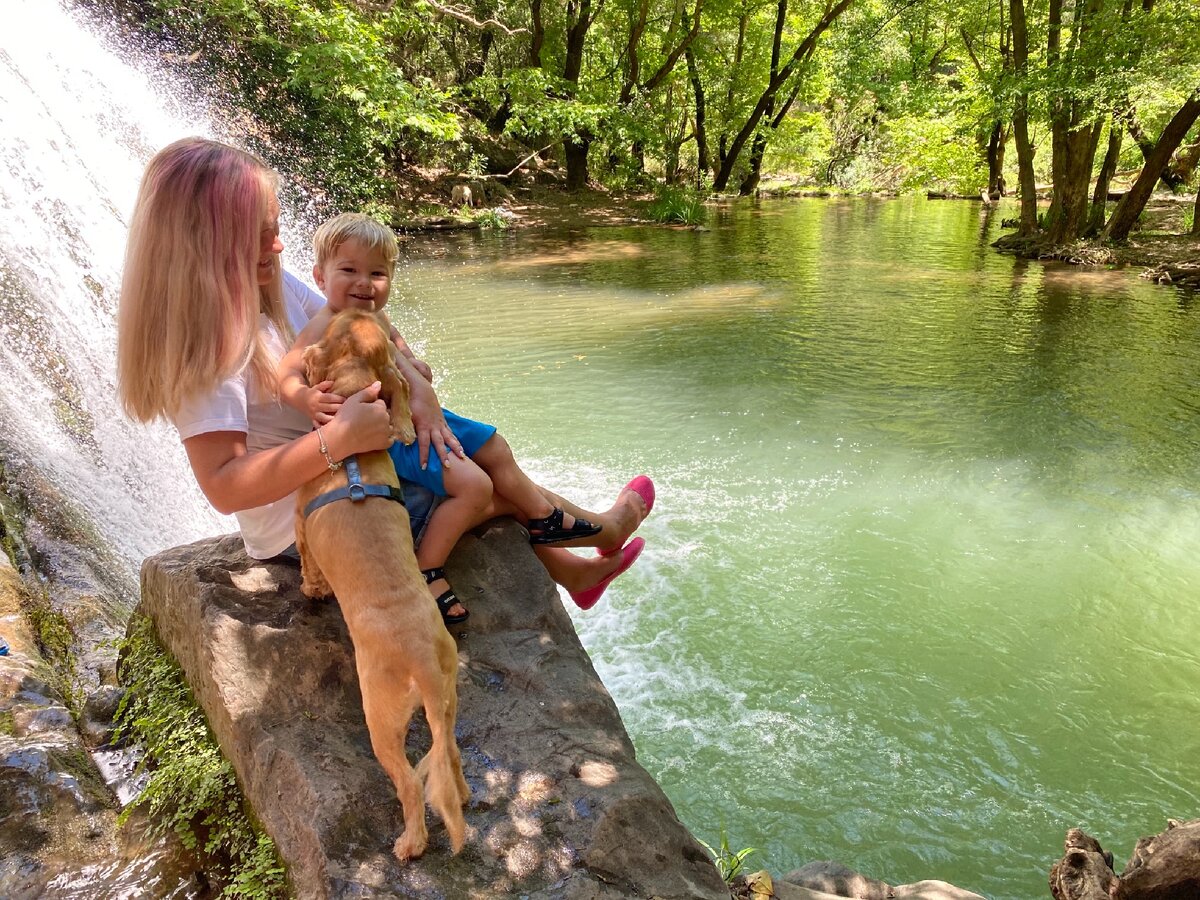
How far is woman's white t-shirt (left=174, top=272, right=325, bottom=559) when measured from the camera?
6.81 ft

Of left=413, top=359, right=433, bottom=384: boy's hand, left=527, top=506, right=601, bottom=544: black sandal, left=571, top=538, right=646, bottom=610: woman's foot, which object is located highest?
left=413, top=359, right=433, bottom=384: boy's hand

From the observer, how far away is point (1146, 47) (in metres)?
11.9

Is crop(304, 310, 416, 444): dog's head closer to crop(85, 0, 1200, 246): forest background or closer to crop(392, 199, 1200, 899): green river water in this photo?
crop(392, 199, 1200, 899): green river water

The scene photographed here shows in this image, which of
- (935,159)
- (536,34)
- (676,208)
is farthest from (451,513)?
(935,159)

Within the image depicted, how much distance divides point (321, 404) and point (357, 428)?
0.55 feet

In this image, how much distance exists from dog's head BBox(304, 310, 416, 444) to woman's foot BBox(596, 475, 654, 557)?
1222 millimetres

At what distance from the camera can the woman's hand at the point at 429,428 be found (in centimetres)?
250

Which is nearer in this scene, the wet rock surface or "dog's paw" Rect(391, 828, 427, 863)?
"dog's paw" Rect(391, 828, 427, 863)

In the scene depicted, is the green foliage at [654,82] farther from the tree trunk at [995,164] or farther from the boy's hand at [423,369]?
the boy's hand at [423,369]

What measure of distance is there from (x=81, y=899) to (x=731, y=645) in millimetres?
2989

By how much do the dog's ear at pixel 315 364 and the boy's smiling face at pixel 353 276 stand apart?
1.10 ft

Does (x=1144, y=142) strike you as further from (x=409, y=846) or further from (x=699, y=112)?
(x=409, y=846)

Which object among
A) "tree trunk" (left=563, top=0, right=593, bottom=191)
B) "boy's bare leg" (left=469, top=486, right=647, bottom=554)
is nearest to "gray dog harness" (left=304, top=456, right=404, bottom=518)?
"boy's bare leg" (left=469, top=486, right=647, bottom=554)

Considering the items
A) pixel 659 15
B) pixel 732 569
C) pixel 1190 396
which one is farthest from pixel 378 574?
pixel 659 15
